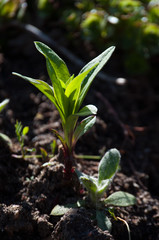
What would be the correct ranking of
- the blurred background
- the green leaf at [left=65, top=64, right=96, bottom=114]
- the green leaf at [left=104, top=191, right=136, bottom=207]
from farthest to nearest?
1. the blurred background
2. the green leaf at [left=104, top=191, right=136, bottom=207]
3. the green leaf at [left=65, top=64, right=96, bottom=114]

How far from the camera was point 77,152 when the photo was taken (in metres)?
2.16

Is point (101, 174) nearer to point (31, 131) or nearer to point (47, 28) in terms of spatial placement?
point (31, 131)

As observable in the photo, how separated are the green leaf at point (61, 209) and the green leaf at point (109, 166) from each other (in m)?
0.21

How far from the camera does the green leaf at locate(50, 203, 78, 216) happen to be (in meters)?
1.57

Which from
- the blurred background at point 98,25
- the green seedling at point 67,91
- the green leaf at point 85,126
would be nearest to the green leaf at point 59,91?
the green seedling at point 67,91

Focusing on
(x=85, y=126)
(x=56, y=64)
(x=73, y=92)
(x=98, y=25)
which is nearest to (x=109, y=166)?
(x=85, y=126)

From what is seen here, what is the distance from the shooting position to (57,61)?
5.27ft

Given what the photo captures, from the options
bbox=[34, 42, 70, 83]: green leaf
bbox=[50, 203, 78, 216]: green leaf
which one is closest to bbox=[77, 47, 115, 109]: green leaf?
bbox=[34, 42, 70, 83]: green leaf

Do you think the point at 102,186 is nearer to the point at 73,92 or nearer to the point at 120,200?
the point at 120,200

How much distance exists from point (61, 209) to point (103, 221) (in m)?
0.23

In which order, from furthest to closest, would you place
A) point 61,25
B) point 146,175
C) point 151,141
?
point 61,25
point 151,141
point 146,175

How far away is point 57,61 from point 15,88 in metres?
1.18

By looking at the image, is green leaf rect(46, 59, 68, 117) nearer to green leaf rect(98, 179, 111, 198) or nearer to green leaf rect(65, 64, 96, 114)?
green leaf rect(65, 64, 96, 114)

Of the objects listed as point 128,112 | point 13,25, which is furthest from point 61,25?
point 128,112
